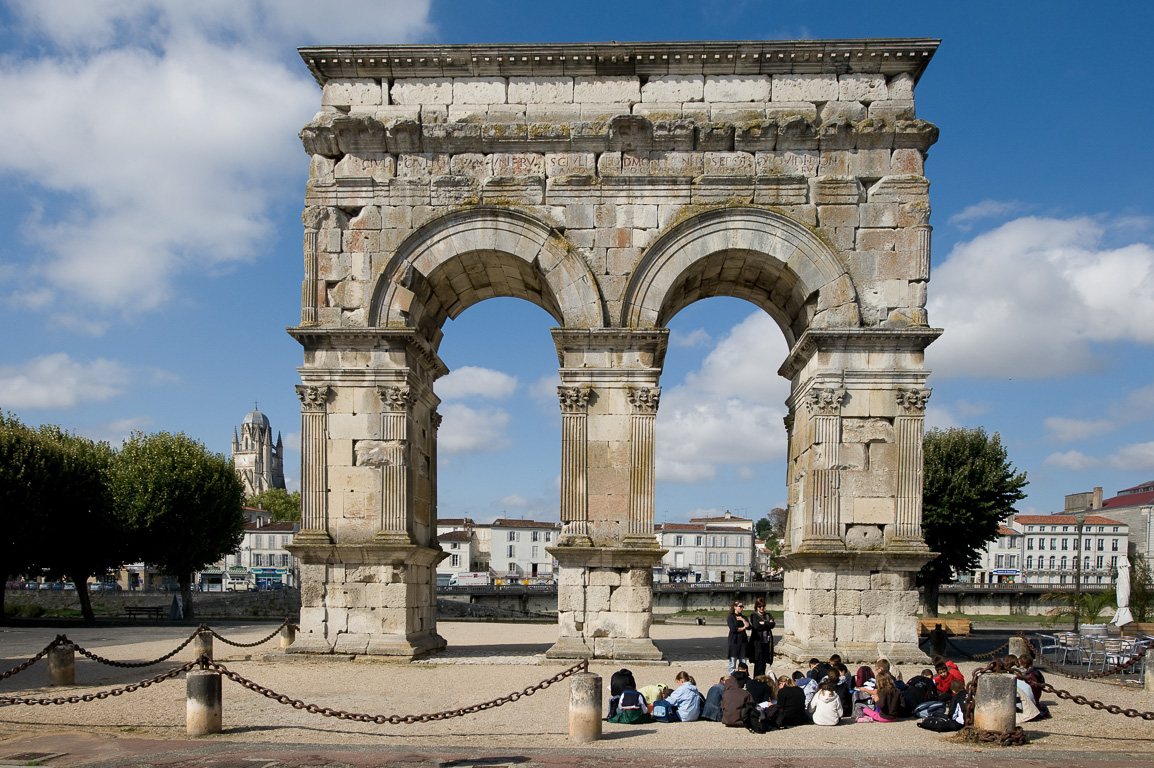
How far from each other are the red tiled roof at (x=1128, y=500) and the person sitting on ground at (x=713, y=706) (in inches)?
3400

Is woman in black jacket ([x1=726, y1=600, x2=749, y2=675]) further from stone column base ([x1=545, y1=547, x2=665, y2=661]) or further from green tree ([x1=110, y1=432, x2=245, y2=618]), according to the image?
green tree ([x1=110, y1=432, x2=245, y2=618])

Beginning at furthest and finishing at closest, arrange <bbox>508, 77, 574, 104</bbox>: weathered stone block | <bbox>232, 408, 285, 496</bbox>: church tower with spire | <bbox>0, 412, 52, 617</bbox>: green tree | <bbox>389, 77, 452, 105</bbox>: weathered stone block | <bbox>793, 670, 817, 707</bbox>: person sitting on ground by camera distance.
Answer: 1. <bbox>232, 408, 285, 496</bbox>: church tower with spire
2. <bbox>0, 412, 52, 617</bbox>: green tree
3. <bbox>389, 77, 452, 105</bbox>: weathered stone block
4. <bbox>508, 77, 574, 104</bbox>: weathered stone block
5. <bbox>793, 670, 817, 707</bbox>: person sitting on ground

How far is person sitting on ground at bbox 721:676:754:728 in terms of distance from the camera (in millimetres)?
10977

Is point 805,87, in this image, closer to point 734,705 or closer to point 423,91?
point 423,91

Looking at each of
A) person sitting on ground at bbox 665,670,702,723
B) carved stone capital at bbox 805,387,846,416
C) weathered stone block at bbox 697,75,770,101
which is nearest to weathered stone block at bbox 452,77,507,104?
weathered stone block at bbox 697,75,770,101

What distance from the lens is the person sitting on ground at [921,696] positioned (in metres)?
11.6

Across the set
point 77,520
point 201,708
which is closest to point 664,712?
point 201,708

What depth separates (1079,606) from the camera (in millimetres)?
23625

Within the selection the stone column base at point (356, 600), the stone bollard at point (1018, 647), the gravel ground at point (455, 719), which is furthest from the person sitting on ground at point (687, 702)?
the stone bollard at point (1018, 647)

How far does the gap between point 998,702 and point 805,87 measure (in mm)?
11141

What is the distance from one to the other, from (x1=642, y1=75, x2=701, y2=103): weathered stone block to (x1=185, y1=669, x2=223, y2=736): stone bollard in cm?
1207

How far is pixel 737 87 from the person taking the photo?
1722cm

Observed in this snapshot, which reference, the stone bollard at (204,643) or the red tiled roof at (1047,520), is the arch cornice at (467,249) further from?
the red tiled roof at (1047,520)

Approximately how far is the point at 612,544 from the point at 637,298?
13.8 feet
